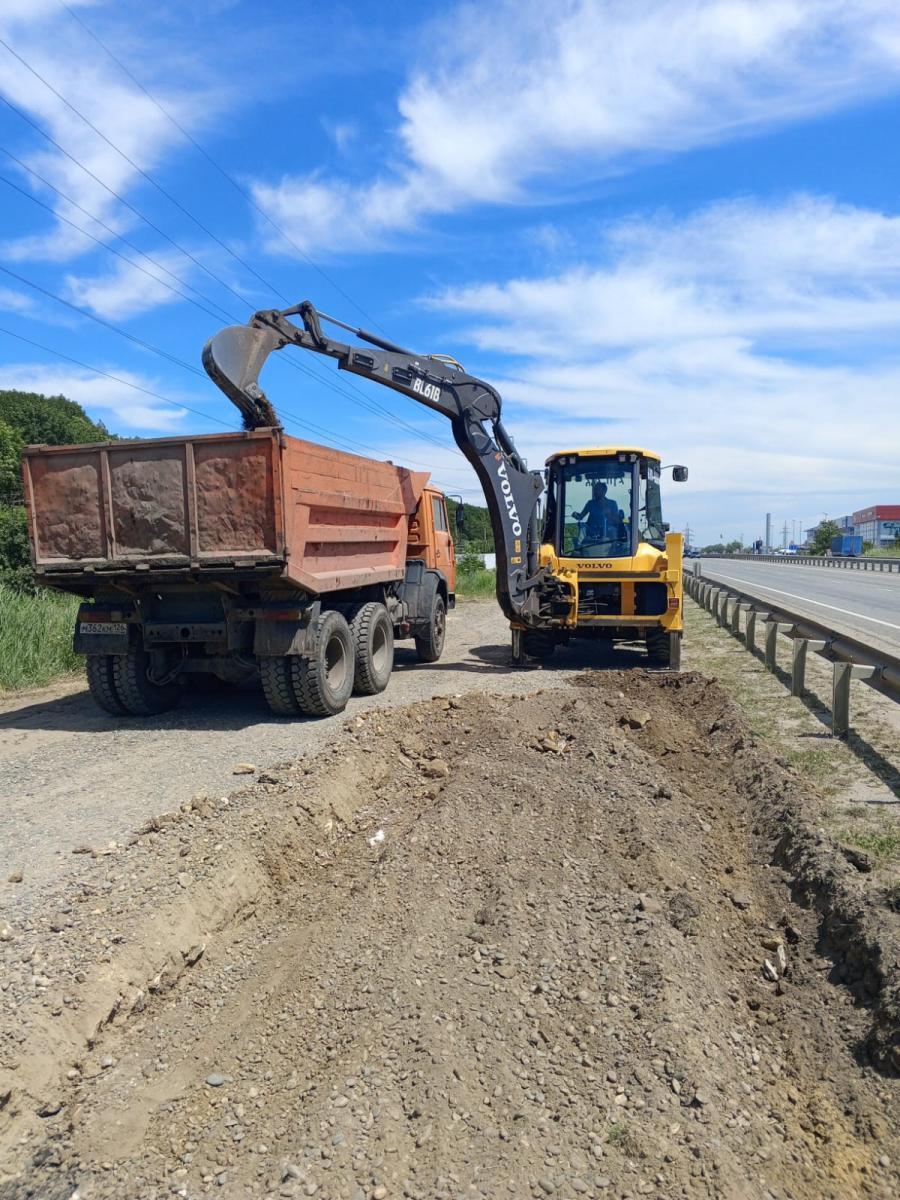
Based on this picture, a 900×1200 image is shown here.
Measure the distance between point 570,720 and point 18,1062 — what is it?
5.26 meters

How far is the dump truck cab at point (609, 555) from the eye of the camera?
11102mm

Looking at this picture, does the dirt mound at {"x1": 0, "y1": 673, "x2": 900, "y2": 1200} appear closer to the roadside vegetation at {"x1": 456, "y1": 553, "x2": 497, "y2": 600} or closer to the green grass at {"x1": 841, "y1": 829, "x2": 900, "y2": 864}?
the green grass at {"x1": 841, "y1": 829, "x2": 900, "y2": 864}

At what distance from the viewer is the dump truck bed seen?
24.7 ft

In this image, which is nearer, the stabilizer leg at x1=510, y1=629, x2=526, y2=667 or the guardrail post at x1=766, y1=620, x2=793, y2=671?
the guardrail post at x1=766, y1=620, x2=793, y2=671

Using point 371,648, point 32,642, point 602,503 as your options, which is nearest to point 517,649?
point 602,503

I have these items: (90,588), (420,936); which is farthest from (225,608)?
(420,936)

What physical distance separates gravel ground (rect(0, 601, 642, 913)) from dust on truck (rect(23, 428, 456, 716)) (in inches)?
18.9

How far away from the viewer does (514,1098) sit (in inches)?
114

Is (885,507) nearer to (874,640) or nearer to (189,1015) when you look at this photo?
(874,640)

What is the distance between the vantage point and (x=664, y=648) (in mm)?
11211

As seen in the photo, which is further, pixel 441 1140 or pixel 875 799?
pixel 875 799

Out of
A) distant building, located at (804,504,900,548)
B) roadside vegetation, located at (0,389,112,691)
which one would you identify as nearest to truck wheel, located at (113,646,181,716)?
roadside vegetation, located at (0,389,112,691)

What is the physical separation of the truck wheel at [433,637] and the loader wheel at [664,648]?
3097 mm

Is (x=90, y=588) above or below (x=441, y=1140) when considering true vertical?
above
